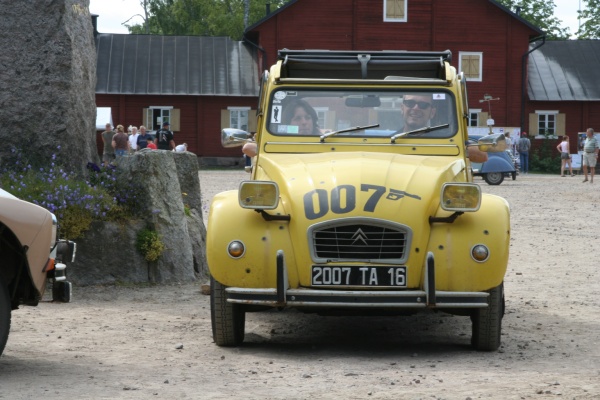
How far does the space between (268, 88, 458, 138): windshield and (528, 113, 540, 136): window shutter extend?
46.1 m

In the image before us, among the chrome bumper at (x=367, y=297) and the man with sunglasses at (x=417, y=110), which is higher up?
the man with sunglasses at (x=417, y=110)

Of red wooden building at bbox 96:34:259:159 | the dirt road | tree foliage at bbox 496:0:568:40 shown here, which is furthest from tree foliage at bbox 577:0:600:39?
the dirt road

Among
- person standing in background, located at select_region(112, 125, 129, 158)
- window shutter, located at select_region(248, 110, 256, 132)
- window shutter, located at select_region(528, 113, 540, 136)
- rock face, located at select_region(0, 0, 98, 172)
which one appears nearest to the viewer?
rock face, located at select_region(0, 0, 98, 172)

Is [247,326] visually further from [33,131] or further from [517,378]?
[33,131]

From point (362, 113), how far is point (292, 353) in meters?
2.28

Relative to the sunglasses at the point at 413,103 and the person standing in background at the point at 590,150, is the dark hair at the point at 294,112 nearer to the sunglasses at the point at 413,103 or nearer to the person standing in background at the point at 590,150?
the sunglasses at the point at 413,103

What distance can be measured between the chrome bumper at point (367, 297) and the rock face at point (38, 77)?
15.4ft

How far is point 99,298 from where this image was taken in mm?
10438

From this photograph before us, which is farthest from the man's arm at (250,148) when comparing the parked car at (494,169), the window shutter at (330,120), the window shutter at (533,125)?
the window shutter at (533,125)

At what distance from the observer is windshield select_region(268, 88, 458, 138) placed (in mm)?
9125

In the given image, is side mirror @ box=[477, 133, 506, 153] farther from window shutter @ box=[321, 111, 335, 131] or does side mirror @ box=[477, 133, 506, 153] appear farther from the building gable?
the building gable

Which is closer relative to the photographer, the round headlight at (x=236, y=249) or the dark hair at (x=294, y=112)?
the round headlight at (x=236, y=249)

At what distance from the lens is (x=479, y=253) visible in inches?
296

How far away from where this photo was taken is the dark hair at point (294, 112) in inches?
Answer: 361
